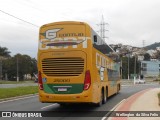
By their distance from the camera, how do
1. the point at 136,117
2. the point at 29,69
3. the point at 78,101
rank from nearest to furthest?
the point at 136,117 < the point at 78,101 < the point at 29,69

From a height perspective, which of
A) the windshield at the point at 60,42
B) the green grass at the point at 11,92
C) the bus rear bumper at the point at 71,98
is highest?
the windshield at the point at 60,42

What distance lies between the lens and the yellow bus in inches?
608

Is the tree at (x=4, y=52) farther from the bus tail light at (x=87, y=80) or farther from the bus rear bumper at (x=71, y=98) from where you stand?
the bus tail light at (x=87, y=80)

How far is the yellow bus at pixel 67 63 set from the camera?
15.4 meters

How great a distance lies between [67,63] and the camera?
51.2 ft

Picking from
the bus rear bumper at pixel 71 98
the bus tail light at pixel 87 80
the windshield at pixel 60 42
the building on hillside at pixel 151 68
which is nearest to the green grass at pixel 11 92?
the windshield at pixel 60 42

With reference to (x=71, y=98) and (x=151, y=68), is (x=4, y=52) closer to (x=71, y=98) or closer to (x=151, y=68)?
(x=151, y=68)

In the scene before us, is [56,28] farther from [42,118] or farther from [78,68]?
[42,118]

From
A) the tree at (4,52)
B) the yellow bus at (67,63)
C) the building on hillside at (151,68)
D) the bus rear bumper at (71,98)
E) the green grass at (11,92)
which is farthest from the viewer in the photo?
the building on hillside at (151,68)

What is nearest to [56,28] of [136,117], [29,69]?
[136,117]

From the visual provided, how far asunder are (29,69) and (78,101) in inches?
4304

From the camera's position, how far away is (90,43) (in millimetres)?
15766

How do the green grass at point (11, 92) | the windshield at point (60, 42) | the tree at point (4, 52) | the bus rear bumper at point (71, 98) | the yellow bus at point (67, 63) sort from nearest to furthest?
the bus rear bumper at point (71, 98) → the yellow bus at point (67, 63) → the windshield at point (60, 42) → the green grass at point (11, 92) → the tree at point (4, 52)

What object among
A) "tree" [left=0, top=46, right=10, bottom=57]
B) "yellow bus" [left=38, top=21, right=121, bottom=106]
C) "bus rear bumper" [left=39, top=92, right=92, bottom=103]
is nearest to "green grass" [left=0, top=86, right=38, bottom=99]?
"yellow bus" [left=38, top=21, right=121, bottom=106]
